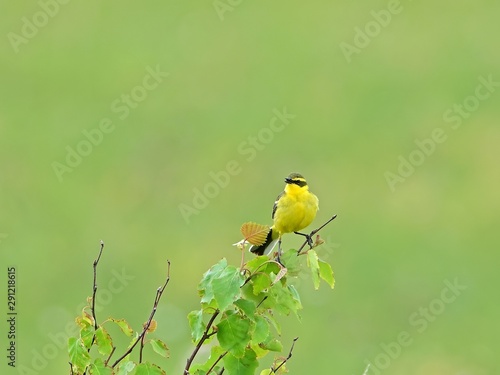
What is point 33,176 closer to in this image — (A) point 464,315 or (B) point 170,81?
(B) point 170,81

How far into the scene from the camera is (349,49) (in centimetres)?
1800

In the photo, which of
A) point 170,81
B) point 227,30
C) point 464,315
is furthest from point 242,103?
point 464,315

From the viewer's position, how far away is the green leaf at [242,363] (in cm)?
354

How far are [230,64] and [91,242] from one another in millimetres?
5482

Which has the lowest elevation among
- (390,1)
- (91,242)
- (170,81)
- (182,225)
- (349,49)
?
(91,242)

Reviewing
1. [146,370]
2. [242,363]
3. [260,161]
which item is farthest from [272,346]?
[260,161]

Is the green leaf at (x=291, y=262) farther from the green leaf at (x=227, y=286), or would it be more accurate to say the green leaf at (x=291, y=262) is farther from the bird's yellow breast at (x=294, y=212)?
the bird's yellow breast at (x=294, y=212)

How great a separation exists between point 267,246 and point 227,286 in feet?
7.24

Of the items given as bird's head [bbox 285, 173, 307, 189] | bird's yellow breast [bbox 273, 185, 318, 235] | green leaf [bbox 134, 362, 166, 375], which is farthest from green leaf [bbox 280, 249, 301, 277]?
bird's head [bbox 285, 173, 307, 189]

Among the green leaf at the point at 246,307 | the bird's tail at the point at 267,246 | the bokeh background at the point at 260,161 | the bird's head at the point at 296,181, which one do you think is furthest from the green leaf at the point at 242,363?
the bokeh background at the point at 260,161

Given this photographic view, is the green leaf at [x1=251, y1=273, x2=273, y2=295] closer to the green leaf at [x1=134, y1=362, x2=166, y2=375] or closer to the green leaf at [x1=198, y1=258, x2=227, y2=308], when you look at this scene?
the green leaf at [x1=198, y1=258, x2=227, y2=308]

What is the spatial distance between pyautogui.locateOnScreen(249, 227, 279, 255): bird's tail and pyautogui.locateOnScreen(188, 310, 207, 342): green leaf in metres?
1.74

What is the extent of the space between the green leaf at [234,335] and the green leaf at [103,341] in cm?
35

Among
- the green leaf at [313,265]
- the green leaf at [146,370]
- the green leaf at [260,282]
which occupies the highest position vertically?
the green leaf at [313,265]
